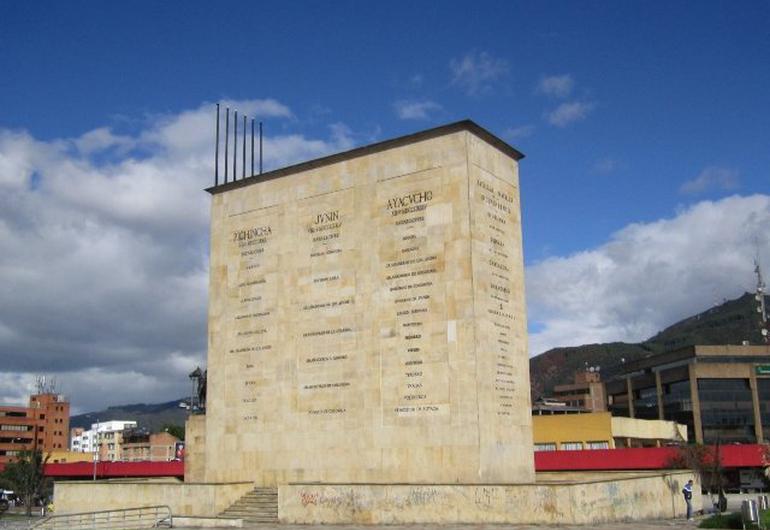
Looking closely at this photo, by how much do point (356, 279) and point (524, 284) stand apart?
7222mm

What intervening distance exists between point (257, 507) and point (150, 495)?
18.3 ft

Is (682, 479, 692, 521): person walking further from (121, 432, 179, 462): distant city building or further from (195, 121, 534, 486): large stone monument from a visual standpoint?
(121, 432, 179, 462): distant city building

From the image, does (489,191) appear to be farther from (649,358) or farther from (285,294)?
(649,358)

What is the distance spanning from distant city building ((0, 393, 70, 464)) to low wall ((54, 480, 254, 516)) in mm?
110325

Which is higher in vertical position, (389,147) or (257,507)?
(389,147)

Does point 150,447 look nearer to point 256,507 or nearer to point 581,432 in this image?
point 581,432

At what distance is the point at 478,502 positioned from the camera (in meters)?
28.5

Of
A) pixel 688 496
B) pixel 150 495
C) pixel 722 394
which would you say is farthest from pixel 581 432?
pixel 150 495

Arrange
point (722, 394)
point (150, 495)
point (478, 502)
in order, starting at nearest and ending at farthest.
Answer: point (478, 502)
point (150, 495)
point (722, 394)

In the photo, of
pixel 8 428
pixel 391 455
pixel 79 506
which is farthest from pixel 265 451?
pixel 8 428

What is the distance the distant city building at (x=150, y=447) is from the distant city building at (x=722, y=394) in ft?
260

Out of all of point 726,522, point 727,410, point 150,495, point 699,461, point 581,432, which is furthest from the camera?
point 727,410

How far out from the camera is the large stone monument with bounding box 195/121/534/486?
Answer: 32.4 meters

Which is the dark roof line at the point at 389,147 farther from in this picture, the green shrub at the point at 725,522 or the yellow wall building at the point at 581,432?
the yellow wall building at the point at 581,432
